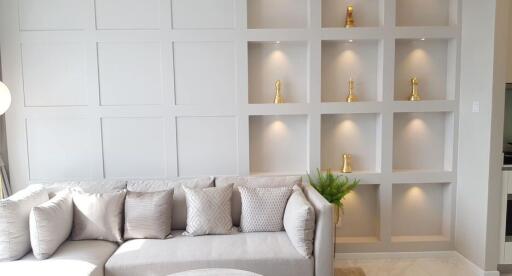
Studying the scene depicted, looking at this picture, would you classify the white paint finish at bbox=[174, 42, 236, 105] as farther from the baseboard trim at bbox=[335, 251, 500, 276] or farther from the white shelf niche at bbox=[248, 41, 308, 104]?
the baseboard trim at bbox=[335, 251, 500, 276]

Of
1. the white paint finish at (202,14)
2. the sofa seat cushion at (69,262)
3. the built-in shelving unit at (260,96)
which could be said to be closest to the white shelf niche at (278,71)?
the built-in shelving unit at (260,96)

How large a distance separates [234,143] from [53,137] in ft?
5.76

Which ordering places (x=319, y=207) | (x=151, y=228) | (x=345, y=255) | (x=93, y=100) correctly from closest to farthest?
(x=319, y=207) → (x=151, y=228) → (x=93, y=100) → (x=345, y=255)

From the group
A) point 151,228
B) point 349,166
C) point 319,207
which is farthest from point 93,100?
point 349,166

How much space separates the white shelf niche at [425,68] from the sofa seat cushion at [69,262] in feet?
10.2

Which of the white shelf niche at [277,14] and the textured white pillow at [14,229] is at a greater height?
the white shelf niche at [277,14]

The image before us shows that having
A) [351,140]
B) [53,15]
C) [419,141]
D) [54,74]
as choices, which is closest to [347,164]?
[351,140]

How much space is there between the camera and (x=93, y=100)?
3461 millimetres

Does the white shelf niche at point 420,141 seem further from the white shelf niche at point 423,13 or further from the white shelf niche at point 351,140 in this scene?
the white shelf niche at point 423,13

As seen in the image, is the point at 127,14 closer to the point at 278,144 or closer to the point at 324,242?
the point at 278,144

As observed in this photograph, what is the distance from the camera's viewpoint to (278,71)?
369 cm

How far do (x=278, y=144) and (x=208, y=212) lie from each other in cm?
111

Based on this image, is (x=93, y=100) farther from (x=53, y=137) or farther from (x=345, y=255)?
(x=345, y=255)

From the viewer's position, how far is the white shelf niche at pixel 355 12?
3.66 metres
